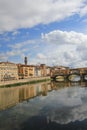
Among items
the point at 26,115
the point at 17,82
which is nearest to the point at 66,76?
the point at 17,82

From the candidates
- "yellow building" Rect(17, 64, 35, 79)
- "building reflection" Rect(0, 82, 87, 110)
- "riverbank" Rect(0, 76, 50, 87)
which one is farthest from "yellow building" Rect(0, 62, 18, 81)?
"building reflection" Rect(0, 82, 87, 110)

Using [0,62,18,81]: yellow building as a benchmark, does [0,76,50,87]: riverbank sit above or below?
below

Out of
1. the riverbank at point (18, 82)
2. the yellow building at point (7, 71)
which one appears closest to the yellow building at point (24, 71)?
the yellow building at point (7, 71)

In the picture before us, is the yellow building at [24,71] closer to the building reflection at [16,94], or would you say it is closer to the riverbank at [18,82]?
the riverbank at [18,82]

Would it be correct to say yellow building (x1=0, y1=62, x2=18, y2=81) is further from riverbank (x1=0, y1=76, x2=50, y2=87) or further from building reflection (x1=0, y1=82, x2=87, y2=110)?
building reflection (x1=0, y1=82, x2=87, y2=110)

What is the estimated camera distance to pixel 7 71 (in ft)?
358

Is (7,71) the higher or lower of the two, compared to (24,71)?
higher

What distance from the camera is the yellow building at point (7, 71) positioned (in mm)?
103481

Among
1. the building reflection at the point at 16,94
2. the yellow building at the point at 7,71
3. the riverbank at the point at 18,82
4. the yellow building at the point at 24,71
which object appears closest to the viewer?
the building reflection at the point at 16,94

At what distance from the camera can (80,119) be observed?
2620cm

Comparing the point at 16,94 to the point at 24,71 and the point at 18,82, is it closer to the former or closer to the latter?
the point at 18,82

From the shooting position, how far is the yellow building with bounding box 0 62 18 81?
103481mm

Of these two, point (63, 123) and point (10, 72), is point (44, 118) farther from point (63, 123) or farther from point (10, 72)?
point (10, 72)

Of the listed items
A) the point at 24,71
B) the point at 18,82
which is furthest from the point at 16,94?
the point at 24,71
